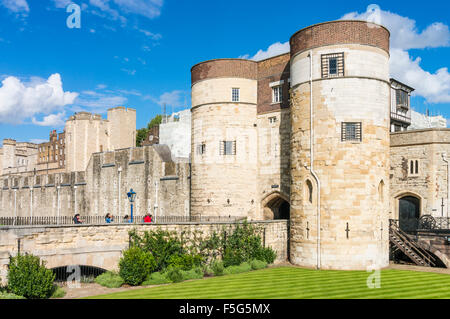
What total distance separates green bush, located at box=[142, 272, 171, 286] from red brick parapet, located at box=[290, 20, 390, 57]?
48.8 ft

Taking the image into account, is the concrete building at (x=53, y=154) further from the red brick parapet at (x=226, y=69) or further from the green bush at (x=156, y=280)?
the green bush at (x=156, y=280)

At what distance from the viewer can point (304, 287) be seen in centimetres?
1936

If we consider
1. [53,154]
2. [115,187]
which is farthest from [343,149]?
[53,154]

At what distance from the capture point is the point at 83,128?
75.6m

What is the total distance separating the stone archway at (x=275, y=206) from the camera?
105ft

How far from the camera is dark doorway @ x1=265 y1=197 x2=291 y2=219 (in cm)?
3238

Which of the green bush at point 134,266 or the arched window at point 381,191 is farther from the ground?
the arched window at point 381,191

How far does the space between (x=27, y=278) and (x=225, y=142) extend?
17428 mm

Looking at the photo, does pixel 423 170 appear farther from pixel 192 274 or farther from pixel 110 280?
pixel 110 280

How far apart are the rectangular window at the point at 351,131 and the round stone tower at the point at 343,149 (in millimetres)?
52

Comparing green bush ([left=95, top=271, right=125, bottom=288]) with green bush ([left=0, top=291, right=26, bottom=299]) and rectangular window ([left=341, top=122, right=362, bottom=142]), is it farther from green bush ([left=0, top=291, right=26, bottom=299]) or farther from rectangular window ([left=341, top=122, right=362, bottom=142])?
rectangular window ([left=341, top=122, right=362, bottom=142])

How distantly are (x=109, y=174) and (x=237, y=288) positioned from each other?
2949 centimetres

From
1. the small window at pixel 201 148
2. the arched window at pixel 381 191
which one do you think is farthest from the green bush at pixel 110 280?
the arched window at pixel 381 191

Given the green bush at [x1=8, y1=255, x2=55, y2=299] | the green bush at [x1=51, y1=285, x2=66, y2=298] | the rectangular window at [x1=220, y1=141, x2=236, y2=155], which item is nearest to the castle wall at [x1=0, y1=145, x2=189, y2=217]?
the rectangular window at [x1=220, y1=141, x2=236, y2=155]
